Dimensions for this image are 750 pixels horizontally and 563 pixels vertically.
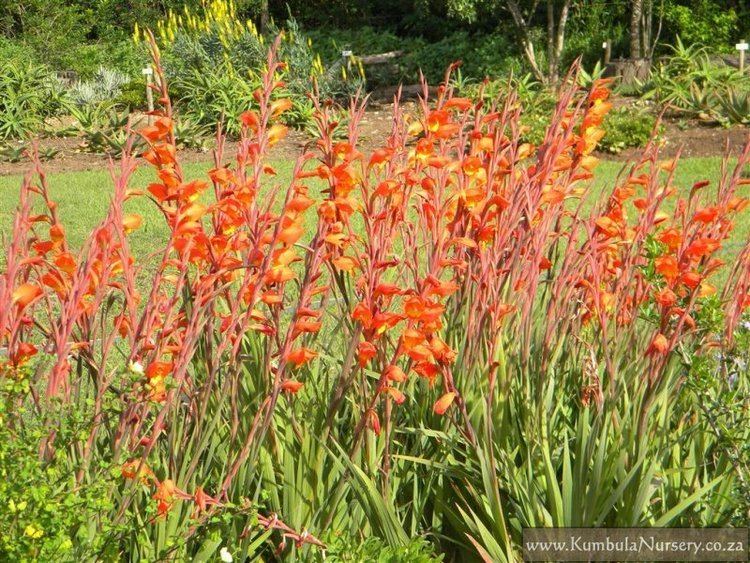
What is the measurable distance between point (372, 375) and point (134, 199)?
7269 mm

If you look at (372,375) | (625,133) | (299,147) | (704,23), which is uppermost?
(372,375)

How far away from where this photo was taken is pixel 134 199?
30.9 feet

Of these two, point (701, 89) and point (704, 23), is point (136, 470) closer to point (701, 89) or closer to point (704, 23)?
point (701, 89)

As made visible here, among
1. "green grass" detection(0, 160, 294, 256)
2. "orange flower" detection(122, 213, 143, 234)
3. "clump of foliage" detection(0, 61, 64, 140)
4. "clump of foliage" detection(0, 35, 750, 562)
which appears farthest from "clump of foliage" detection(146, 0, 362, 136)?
"orange flower" detection(122, 213, 143, 234)

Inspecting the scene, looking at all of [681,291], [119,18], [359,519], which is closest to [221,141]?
[359,519]

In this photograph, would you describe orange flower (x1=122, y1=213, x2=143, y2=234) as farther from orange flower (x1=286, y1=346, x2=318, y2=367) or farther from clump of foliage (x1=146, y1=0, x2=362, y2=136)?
clump of foliage (x1=146, y1=0, x2=362, y2=136)

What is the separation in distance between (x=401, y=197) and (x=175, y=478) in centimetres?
85

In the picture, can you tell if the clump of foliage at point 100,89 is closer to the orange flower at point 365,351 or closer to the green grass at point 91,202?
the green grass at point 91,202

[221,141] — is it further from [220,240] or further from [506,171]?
[506,171]

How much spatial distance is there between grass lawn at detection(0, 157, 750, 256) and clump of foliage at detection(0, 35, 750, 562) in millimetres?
4109

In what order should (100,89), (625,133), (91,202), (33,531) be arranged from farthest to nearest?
(100,89)
(625,133)
(91,202)
(33,531)

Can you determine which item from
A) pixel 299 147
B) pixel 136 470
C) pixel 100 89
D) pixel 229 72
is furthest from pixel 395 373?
pixel 100 89

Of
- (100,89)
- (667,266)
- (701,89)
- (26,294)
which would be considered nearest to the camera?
(26,294)

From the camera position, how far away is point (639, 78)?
13641 millimetres
